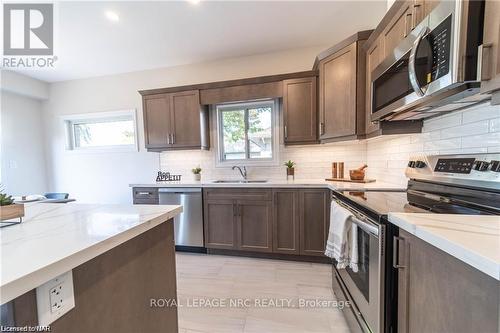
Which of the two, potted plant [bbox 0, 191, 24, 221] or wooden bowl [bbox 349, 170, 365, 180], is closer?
potted plant [bbox 0, 191, 24, 221]

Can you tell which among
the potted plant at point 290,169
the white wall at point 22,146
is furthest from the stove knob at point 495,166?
the white wall at point 22,146

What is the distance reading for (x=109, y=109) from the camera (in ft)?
12.4

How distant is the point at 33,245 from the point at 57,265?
0.23 metres

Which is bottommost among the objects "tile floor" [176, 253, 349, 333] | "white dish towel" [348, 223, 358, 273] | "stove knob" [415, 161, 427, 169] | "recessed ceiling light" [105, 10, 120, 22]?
"tile floor" [176, 253, 349, 333]

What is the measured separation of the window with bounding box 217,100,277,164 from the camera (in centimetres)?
322

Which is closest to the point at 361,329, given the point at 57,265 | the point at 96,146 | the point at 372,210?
the point at 372,210

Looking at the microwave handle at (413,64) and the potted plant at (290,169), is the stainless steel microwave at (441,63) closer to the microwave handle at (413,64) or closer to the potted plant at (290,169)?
the microwave handle at (413,64)

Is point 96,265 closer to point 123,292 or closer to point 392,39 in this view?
point 123,292

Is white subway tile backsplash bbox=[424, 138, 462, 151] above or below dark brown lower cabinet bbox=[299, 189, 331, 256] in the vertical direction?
above

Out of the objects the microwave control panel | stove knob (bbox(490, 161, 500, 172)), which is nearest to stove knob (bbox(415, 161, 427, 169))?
the microwave control panel

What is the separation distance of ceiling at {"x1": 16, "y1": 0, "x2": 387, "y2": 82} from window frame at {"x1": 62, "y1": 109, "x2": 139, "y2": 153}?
2.57 feet

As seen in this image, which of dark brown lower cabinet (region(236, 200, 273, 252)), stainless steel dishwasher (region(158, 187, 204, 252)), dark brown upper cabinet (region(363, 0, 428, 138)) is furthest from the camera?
stainless steel dishwasher (region(158, 187, 204, 252))

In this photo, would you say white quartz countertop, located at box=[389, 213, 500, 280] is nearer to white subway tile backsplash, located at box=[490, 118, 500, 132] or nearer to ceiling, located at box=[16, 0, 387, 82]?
white subway tile backsplash, located at box=[490, 118, 500, 132]

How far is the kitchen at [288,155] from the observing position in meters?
0.89
